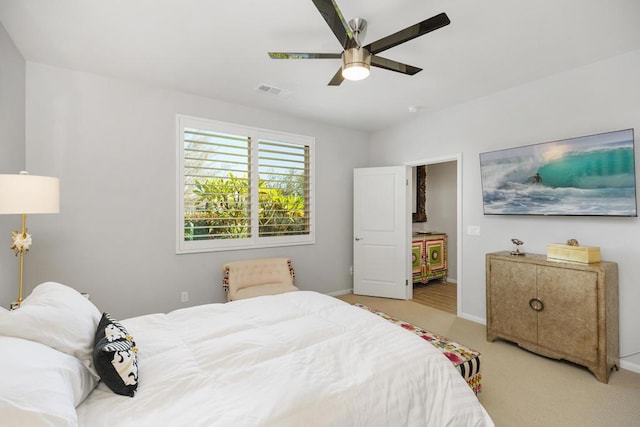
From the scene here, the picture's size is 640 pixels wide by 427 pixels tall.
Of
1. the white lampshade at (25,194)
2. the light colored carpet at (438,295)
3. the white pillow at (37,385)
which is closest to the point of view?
the white pillow at (37,385)

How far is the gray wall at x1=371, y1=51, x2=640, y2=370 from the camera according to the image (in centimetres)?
266

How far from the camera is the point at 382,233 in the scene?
4.76 meters

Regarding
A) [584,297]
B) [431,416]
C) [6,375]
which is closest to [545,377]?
[584,297]

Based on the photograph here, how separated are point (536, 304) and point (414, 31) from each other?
103 inches

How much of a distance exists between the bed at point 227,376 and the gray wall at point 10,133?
48.9 inches

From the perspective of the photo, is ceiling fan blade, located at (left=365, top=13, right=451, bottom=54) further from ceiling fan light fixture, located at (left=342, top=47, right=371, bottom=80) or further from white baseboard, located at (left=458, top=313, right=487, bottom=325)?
white baseboard, located at (left=458, top=313, right=487, bottom=325)

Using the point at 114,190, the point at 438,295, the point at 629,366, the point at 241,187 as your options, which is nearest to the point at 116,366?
the point at 114,190

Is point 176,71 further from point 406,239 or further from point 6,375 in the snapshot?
point 406,239

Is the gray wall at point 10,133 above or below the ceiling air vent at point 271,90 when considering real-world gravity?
below

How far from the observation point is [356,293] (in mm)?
4926

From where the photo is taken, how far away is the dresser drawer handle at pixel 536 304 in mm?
2807

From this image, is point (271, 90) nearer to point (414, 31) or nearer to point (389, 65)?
point (389, 65)

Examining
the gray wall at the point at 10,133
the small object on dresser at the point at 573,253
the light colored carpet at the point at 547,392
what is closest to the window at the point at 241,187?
the gray wall at the point at 10,133

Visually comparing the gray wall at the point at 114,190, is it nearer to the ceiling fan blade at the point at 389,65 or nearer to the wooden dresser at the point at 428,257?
the ceiling fan blade at the point at 389,65
